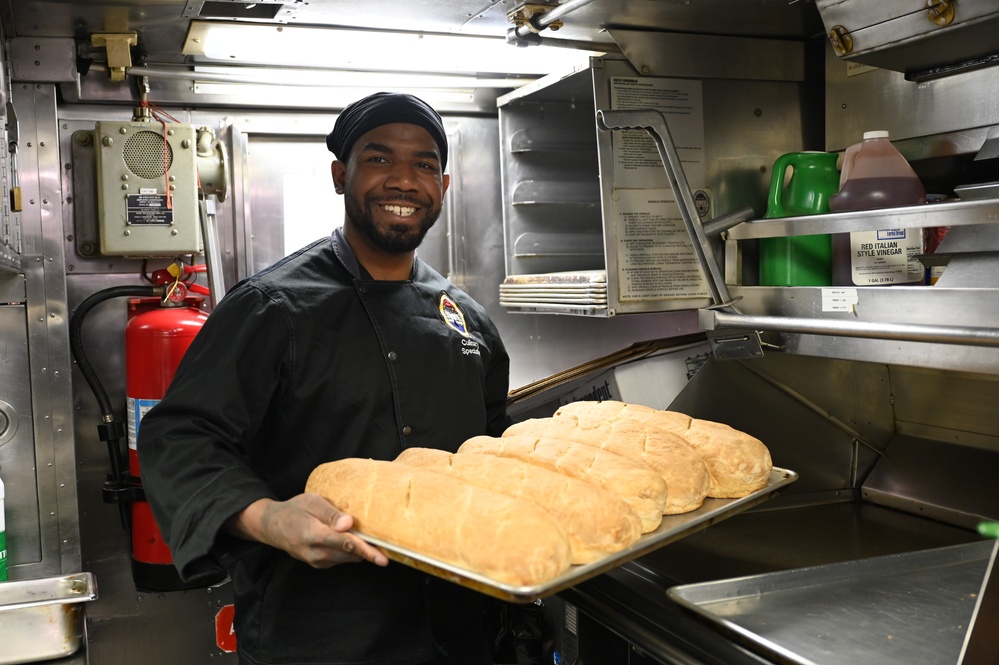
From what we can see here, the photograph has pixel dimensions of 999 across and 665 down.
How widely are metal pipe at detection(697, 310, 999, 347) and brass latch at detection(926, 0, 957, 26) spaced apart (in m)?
0.72

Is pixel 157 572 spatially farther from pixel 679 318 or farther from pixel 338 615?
pixel 679 318

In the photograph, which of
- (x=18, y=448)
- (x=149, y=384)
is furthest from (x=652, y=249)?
(x=18, y=448)

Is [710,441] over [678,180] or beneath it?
beneath

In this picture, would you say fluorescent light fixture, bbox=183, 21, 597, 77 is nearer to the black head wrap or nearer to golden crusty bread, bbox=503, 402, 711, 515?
the black head wrap

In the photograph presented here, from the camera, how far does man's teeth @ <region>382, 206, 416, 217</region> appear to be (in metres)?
2.27

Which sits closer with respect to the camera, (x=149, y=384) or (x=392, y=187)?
(x=392, y=187)

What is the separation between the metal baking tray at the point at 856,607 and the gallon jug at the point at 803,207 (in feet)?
2.71

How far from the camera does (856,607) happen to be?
1853 mm

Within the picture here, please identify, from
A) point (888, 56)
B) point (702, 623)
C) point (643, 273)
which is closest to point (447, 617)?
Answer: point (702, 623)

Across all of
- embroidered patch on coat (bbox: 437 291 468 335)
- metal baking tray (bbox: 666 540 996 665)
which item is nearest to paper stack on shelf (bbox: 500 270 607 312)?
embroidered patch on coat (bbox: 437 291 468 335)

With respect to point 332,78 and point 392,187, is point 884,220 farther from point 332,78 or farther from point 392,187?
point 332,78

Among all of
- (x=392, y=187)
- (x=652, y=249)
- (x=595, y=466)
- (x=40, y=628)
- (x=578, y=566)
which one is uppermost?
(x=392, y=187)

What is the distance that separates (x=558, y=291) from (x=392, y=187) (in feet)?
3.24

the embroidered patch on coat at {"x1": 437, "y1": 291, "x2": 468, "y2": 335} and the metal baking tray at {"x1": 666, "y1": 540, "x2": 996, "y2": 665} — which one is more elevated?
the embroidered patch on coat at {"x1": 437, "y1": 291, "x2": 468, "y2": 335}
